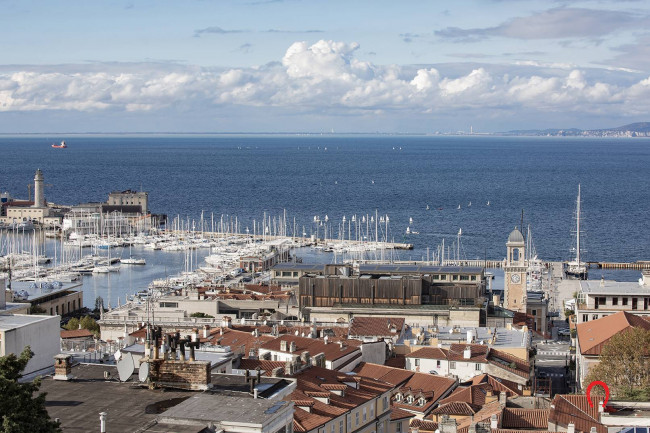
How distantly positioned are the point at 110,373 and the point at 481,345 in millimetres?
27766

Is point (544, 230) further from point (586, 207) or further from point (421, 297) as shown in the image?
point (421, 297)

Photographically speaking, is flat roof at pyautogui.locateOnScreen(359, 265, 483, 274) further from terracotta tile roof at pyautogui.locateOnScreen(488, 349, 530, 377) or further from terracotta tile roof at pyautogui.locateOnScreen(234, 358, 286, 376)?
terracotta tile roof at pyautogui.locateOnScreen(234, 358, 286, 376)

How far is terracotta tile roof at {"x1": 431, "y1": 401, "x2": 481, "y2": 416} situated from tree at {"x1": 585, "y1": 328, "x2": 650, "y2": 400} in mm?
4883

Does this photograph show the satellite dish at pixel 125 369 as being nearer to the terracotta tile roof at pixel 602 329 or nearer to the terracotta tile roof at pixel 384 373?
the terracotta tile roof at pixel 384 373

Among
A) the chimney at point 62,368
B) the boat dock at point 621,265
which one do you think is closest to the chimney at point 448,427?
the chimney at point 62,368

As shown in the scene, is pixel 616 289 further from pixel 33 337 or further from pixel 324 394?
pixel 33 337

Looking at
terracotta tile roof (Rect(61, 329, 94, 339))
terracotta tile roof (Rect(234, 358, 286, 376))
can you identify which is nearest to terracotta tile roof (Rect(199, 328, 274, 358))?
terracotta tile roof (Rect(234, 358, 286, 376))

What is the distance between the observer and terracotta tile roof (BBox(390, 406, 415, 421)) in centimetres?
3133

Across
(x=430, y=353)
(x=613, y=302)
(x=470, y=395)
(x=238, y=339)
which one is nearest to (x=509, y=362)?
(x=430, y=353)

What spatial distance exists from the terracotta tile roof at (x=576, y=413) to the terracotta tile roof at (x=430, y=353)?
526 inches

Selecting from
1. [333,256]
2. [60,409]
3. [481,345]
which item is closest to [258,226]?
[333,256]

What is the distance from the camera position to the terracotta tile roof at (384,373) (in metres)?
38.7

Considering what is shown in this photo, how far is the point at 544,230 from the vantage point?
509 ft

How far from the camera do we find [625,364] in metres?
37.1
